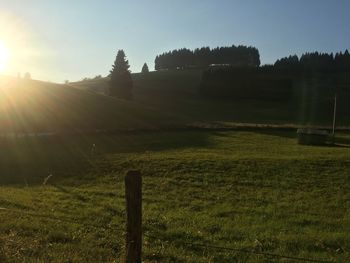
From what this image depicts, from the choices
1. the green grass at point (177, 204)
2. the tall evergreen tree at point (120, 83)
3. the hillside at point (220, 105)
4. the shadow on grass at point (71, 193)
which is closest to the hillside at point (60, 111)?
the hillside at point (220, 105)

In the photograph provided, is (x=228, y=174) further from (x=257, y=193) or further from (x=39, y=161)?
(x=39, y=161)

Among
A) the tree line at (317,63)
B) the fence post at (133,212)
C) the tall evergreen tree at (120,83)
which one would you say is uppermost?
the tree line at (317,63)

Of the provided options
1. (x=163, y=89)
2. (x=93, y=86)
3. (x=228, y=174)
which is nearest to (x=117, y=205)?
(x=228, y=174)

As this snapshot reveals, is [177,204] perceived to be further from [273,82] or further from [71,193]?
[273,82]

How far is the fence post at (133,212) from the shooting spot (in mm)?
9500

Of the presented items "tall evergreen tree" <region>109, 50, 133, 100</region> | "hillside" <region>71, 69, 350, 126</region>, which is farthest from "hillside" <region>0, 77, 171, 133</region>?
"tall evergreen tree" <region>109, 50, 133, 100</region>

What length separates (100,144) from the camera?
52.3m

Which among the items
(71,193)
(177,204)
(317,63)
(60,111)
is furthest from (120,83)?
(177,204)

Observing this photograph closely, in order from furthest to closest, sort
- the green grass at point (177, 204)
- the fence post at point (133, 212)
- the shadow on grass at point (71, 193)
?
the shadow on grass at point (71, 193)
the green grass at point (177, 204)
the fence post at point (133, 212)

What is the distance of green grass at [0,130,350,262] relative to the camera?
1372 centimetres

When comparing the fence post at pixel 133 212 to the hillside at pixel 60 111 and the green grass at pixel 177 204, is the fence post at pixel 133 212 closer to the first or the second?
the green grass at pixel 177 204

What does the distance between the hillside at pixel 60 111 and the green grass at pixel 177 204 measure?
968 inches

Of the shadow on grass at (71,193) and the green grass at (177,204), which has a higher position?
the green grass at (177,204)

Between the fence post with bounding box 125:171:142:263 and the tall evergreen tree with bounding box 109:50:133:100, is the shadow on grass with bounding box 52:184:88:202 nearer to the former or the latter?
the fence post with bounding box 125:171:142:263
